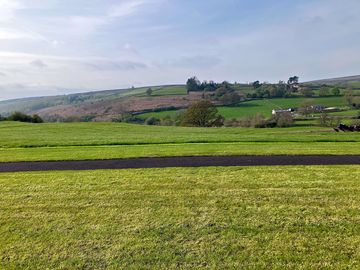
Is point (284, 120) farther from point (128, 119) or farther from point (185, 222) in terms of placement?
point (185, 222)

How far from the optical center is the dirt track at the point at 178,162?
34.1ft

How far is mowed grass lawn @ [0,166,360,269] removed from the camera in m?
4.45

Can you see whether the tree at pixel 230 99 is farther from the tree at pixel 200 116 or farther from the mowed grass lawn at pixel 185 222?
the mowed grass lawn at pixel 185 222

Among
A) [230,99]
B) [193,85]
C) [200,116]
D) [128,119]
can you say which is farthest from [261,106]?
[193,85]

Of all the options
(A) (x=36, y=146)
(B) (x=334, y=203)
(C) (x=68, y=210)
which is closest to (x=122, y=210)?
(C) (x=68, y=210)

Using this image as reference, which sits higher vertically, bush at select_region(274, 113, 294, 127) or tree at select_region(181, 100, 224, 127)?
tree at select_region(181, 100, 224, 127)

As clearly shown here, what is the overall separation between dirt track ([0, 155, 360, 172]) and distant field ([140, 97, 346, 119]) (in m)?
50.5

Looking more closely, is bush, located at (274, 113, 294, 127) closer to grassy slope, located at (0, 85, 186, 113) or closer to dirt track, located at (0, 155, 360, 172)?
dirt track, located at (0, 155, 360, 172)

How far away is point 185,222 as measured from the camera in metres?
5.56

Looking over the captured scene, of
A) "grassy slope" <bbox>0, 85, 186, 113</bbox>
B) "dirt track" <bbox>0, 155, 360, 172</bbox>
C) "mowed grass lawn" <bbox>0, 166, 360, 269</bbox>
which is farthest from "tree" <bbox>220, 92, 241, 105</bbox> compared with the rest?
"mowed grass lawn" <bbox>0, 166, 360, 269</bbox>

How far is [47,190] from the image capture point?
306 inches

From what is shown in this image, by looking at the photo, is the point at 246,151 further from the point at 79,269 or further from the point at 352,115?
the point at 352,115

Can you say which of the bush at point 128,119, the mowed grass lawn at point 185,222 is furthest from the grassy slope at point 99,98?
the mowed grass lawn at point 185,222

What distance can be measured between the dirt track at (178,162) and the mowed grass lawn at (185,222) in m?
1.75
